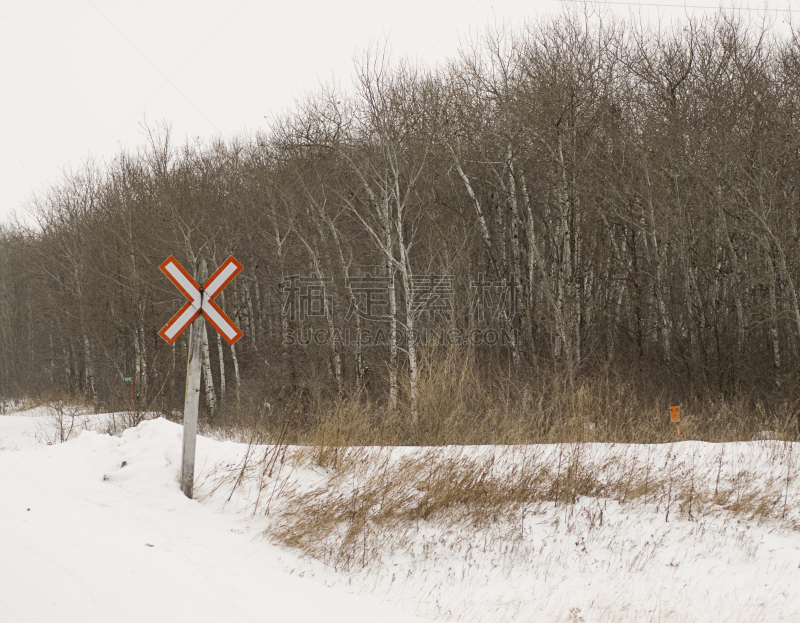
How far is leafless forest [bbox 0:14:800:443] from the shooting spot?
13391 mm

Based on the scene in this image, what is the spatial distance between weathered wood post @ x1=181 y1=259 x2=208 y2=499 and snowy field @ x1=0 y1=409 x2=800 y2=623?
27cm

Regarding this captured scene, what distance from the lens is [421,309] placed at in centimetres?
1761

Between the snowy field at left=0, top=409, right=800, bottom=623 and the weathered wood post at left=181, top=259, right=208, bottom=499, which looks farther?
the weathered wood post at left=181, top=259, right=208, bottom=499

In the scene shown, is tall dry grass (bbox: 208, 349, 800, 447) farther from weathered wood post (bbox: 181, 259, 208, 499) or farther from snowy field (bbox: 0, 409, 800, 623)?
weathered wood post (bbox: 181, 259, 208, 499)

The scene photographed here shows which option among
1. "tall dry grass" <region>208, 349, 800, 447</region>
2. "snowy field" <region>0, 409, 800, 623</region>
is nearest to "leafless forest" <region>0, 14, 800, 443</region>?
"tall dry grass" <region>208, 349, 800, 447</region>

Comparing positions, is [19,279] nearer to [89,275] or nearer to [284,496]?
[89,275]

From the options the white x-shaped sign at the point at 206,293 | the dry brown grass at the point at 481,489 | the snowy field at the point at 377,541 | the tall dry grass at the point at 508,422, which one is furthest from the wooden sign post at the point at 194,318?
the tall dry grass at the point at 508,422

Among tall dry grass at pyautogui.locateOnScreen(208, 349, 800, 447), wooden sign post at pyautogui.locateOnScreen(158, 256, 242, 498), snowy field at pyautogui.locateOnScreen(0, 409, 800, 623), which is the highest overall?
wooden sign post at pyautogui.locateOnScreen(158, 256, 242, 498)

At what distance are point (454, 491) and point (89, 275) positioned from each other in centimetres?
2485

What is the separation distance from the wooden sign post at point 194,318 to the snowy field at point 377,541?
1.69ft

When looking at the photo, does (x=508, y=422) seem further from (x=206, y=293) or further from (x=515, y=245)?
(x=515, y=245)

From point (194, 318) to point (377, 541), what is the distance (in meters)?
3.11

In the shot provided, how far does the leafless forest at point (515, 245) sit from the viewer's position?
527 inches

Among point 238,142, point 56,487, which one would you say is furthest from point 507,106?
point 238,142
